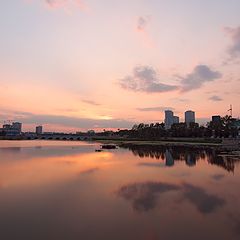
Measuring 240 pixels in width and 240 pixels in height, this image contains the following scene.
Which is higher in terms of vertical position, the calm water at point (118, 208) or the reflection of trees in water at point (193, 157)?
the reflection of trees in water at point (193, 157)

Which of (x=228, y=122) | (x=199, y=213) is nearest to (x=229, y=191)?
(x=199, y=213)

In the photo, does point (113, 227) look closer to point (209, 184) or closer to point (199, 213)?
point (199, 213)

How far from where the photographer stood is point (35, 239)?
13742 mm

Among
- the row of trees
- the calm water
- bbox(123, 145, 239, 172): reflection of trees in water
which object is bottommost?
the calm water

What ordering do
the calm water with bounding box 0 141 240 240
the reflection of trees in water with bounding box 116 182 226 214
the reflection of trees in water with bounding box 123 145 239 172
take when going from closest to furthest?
the calm water with bounding box 0 141 240 240 → the reflection of trees in water with bounding box 116 182 226 214 → the reflection of trees in water with bounding box 123 145 239 172

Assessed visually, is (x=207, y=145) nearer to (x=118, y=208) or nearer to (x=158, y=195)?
(x=158, y=195)

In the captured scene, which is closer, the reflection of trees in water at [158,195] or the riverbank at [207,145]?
the reflection of trees in water at [158,195]

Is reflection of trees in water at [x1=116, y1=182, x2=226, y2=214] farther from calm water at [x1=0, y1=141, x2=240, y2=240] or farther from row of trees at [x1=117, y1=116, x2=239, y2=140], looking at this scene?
row of trees at [x1=117, y1=116, x2=239, y2=140]

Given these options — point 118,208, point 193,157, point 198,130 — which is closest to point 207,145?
point 198,130

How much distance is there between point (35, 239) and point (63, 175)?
21.2 meters

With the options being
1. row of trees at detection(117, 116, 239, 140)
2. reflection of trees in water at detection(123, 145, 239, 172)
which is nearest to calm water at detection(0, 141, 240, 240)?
reflection of trees in water at detection(123, 145, 239, 172)

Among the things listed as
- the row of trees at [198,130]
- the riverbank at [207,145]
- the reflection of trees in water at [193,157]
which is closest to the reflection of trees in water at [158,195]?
the reflection of trees in water at [193,157]

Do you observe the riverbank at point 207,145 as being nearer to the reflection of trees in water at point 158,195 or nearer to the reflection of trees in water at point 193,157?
the reflection of trees in water at point 193,157

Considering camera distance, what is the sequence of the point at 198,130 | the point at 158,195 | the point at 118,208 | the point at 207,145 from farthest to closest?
1. the point at 198,130
2. the point at 207,145
3. the point at 158,195
4. the point at 118,208
